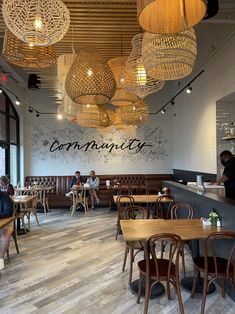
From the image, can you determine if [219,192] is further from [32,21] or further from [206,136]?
[32,21]

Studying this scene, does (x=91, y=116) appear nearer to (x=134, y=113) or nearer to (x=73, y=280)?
(x=134, y=113)

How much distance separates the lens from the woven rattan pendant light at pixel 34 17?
2199mm

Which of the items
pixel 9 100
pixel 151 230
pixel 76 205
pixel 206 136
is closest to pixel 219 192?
pixel 206 136

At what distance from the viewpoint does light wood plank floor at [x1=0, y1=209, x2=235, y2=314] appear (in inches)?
115

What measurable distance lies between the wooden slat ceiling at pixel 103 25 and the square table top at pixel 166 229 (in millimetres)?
3157

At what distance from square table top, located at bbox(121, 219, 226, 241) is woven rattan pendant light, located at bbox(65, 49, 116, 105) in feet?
5.39

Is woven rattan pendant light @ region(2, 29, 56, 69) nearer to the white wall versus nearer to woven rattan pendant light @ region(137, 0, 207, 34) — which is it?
woven rattan pendant light @ region(137, 0, 207, 34)

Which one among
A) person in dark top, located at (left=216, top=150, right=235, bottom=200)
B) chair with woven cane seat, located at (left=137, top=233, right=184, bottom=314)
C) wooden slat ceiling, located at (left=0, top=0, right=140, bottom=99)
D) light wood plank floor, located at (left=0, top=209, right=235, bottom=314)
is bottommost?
light wood plank floor, located at (left=0, top=209, right=235, bottom=314)

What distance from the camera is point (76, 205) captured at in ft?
28.8

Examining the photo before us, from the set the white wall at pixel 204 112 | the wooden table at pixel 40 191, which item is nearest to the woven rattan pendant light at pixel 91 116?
the white wall at pixel 204 112

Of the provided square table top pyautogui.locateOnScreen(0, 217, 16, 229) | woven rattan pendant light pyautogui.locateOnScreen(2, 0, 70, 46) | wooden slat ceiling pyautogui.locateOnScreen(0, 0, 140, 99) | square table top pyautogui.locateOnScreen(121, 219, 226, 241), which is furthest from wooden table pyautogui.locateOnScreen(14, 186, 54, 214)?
woven rattan pendant light pyautogui.locateOnScreen(2, 0, 70, 46)

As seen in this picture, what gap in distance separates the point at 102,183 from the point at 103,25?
21.3 ft

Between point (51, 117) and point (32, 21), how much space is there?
802 cm

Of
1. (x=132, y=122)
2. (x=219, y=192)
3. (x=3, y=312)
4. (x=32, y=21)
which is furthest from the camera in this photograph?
(x=132, y=122)
